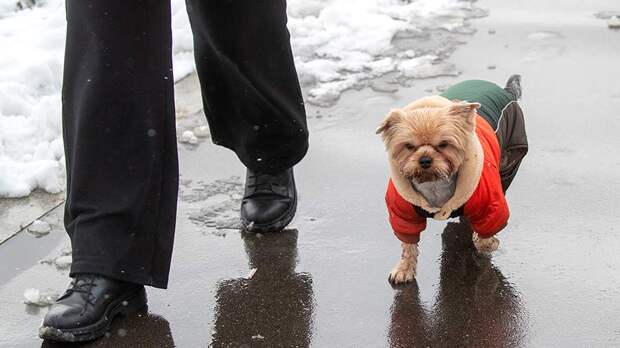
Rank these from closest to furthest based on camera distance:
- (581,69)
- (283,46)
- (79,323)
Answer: (79,323), (283,46), (581,69)

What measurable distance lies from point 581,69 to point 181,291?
3.31 m

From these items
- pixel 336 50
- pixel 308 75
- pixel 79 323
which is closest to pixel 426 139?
pixel 79 323

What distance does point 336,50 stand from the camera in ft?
20.9

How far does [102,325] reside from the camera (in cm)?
325

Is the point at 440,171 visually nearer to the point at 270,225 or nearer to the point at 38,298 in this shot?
the point at 270,225

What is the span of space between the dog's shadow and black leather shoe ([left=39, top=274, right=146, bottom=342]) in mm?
985

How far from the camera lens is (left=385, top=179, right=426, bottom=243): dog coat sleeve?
3.53 m

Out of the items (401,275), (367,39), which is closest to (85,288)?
(401,275)

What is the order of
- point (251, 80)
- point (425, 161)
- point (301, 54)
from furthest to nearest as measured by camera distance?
1. point (301, 54)
2. point (251, 80)
3. point (425, 161)

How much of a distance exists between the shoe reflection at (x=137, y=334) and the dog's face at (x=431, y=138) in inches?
41.0

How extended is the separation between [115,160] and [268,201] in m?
0.95

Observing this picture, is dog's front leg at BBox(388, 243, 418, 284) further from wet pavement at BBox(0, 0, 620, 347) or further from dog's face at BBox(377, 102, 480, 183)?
dog's face at BBox(377, 102, 480, 183)

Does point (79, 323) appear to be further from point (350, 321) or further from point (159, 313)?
point (350, 321)

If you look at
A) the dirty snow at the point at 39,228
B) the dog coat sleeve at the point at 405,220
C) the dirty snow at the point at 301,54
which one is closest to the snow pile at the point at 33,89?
the dirty snow at the point at 301,54
